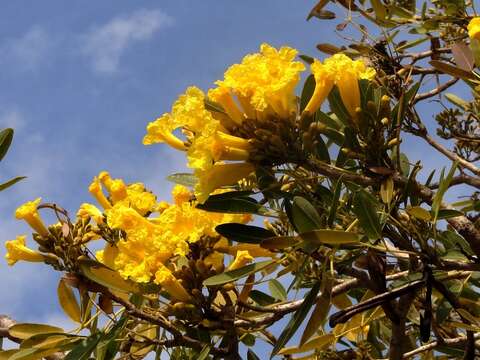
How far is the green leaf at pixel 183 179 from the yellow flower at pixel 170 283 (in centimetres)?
42

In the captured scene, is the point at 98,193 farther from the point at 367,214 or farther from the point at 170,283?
the point at 367,214

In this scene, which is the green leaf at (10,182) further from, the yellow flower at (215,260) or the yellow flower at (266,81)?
the yellow flower at (266,81)

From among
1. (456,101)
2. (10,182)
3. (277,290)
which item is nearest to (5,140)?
(10,182)

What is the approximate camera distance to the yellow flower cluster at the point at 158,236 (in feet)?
7.61

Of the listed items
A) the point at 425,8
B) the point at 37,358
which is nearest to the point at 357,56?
the point at 425,8

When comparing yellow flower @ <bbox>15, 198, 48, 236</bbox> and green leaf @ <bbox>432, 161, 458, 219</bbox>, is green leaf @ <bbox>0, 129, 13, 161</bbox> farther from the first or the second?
green leaf @ <bbox>432, 161, 458, 219</bbox>

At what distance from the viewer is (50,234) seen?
242 centimetres

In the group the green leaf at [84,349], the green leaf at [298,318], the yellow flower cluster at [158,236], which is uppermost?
the yellow flower cluster at [158,236]

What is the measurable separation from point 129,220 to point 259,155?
65cm

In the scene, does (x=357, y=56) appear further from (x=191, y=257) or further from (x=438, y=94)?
(x=191, y=257)

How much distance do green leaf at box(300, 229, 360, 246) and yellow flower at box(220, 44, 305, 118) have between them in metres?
0.37

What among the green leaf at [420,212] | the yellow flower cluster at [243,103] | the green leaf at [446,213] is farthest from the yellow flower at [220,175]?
the green leaf at [446,213]

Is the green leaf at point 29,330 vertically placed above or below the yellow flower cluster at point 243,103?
below

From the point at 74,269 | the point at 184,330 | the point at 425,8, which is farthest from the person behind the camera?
the point at 425,8
